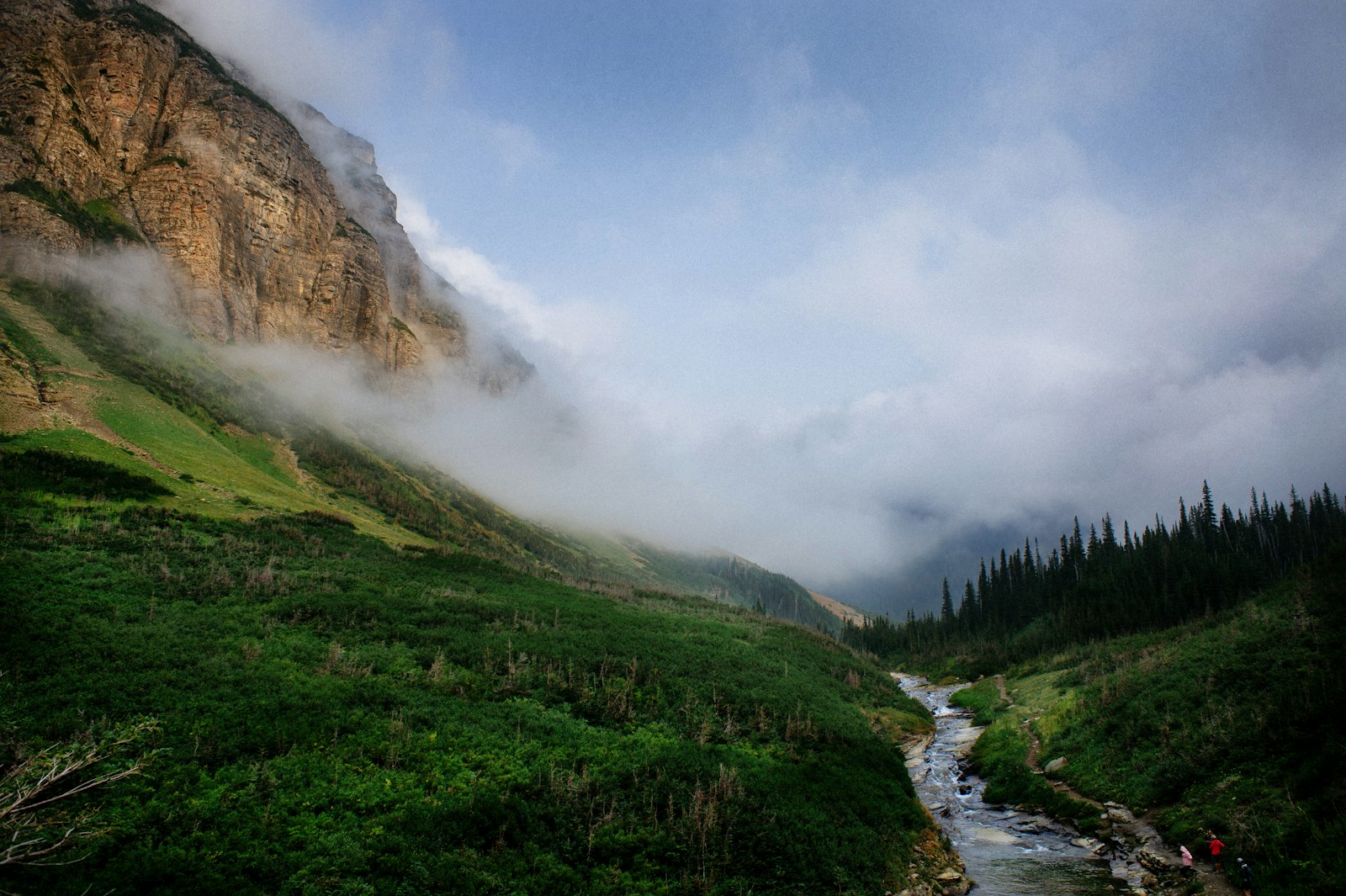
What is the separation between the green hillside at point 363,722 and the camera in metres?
13.2

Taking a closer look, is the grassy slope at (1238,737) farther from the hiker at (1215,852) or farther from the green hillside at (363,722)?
the green hillside at (363,722)

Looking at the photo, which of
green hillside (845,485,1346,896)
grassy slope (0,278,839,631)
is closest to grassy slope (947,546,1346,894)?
green hillside (845,485,1346,896)

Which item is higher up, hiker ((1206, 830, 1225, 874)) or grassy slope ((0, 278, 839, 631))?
grassy slope ((0, 278, 839, 631))

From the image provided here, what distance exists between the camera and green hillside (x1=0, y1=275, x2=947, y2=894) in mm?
Answer: 13219

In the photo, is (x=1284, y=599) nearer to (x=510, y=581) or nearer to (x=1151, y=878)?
(x=1151, y=878)

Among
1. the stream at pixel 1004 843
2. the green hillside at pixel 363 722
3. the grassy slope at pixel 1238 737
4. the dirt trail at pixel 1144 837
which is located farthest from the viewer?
the stream at pixel 1004 843

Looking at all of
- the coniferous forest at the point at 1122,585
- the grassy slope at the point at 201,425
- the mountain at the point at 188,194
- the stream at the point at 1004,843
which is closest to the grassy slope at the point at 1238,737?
the stream at the point at 1004,843

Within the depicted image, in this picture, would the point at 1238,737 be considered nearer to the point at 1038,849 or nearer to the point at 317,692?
the point at 1038,849

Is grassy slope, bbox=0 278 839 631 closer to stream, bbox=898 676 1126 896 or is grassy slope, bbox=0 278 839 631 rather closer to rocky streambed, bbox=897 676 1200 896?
stream, bbox=898 676 1126 896

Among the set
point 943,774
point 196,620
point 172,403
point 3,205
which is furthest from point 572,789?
point 3,205

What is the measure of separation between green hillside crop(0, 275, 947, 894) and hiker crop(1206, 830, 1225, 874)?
858 centimetres

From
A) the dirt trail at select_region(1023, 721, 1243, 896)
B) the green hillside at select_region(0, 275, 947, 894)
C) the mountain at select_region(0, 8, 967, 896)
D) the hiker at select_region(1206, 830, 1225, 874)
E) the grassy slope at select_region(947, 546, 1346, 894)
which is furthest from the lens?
the hiker at select_region(1206, 830, 1225, 874)

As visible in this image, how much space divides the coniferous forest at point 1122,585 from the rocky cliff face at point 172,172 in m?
144

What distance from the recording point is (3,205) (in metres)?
69.6
